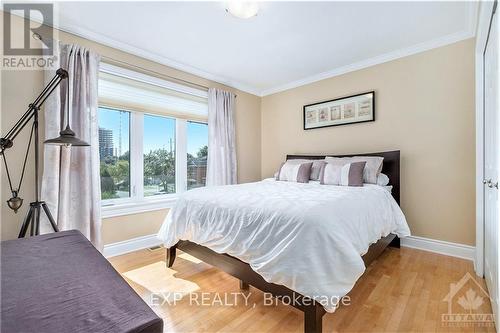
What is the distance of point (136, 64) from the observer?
9.44 ft

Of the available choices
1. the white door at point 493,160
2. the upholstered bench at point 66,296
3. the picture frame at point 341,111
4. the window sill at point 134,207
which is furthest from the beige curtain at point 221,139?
the white door at point 493,160

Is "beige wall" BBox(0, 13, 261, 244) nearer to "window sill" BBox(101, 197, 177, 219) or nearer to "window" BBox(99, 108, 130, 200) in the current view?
"window sill" BBox(101, 197, 177, 219)

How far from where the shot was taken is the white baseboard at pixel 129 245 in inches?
106

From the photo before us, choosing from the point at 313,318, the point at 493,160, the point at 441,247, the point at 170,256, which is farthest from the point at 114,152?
the point at 441,247

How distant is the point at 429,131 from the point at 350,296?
82.4 inches

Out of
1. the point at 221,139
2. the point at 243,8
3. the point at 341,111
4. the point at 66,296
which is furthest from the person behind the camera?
the point at 221,139

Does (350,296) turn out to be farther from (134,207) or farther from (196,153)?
(196,153)

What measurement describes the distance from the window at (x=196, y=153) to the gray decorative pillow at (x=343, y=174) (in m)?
1.80

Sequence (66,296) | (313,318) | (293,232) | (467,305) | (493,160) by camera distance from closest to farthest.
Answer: (66,296)
(313,318)
(293,232)
(493,160)
(467,305)

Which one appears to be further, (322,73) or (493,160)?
(322,73)

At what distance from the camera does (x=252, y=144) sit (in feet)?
14.4

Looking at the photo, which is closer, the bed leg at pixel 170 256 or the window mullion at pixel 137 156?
the bed leg at pixel 170 256

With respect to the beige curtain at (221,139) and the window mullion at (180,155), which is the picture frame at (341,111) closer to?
the beige curtain at (221,139)

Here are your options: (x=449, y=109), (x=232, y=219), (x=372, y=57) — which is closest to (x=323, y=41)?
(x=372, y=57)
